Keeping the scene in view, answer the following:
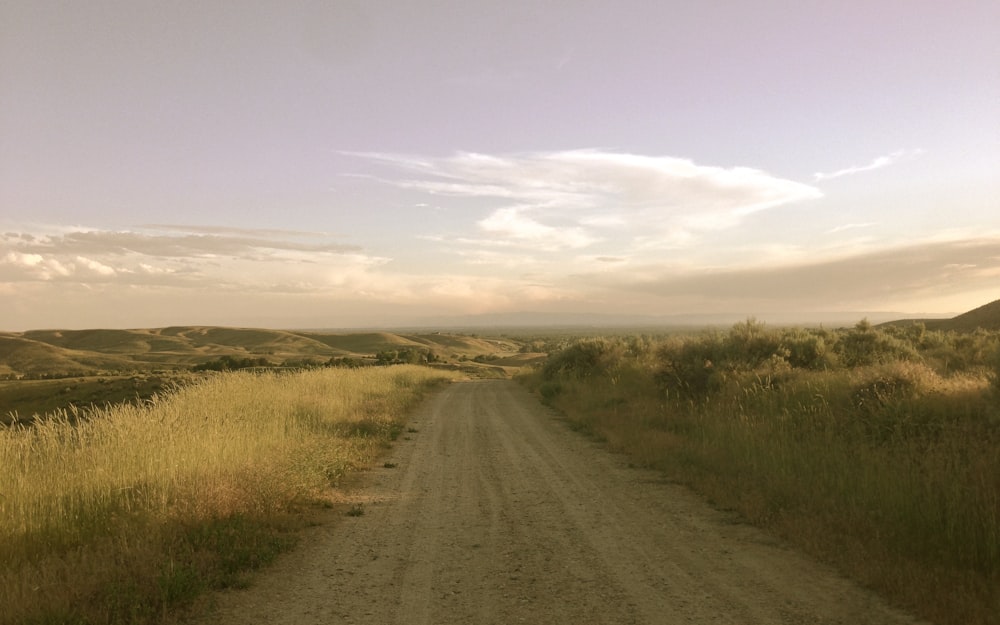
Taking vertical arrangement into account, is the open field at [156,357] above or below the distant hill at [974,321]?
below

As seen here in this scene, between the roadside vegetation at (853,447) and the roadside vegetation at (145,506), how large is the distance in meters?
5.84

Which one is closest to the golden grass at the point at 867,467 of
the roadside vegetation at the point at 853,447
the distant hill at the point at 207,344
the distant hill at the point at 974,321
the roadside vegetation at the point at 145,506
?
the roadside vegetation at the point at 853,447

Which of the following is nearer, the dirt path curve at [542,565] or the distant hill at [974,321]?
the dirt path curve at [542,565]

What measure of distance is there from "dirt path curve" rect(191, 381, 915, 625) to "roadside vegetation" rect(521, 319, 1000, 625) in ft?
1.69

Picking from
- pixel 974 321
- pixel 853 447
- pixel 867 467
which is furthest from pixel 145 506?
pixel 974 321

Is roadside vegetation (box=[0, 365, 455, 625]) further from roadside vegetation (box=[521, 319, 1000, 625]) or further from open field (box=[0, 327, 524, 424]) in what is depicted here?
open field (box=[0, 327, 524, 424])

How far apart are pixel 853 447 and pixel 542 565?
568 cm

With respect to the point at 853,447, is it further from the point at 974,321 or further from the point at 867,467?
the point at 974,321

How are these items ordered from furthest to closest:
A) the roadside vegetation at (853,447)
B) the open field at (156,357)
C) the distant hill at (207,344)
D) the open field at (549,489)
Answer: the distant hill at (207,344) → the open field at (156,357) → the roadside vegetation at (853,447) → the open field at (549,489)

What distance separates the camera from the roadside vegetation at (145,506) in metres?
4.74

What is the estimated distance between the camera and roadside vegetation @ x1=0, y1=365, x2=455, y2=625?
4.74 metres

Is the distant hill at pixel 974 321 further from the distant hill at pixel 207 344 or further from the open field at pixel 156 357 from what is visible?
the distant hill at pixel 207 344

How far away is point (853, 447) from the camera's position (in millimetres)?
8617

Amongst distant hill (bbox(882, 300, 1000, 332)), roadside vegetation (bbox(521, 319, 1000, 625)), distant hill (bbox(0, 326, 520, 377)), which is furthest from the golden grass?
distant hill (bbox(0, 326, 520, 377))
